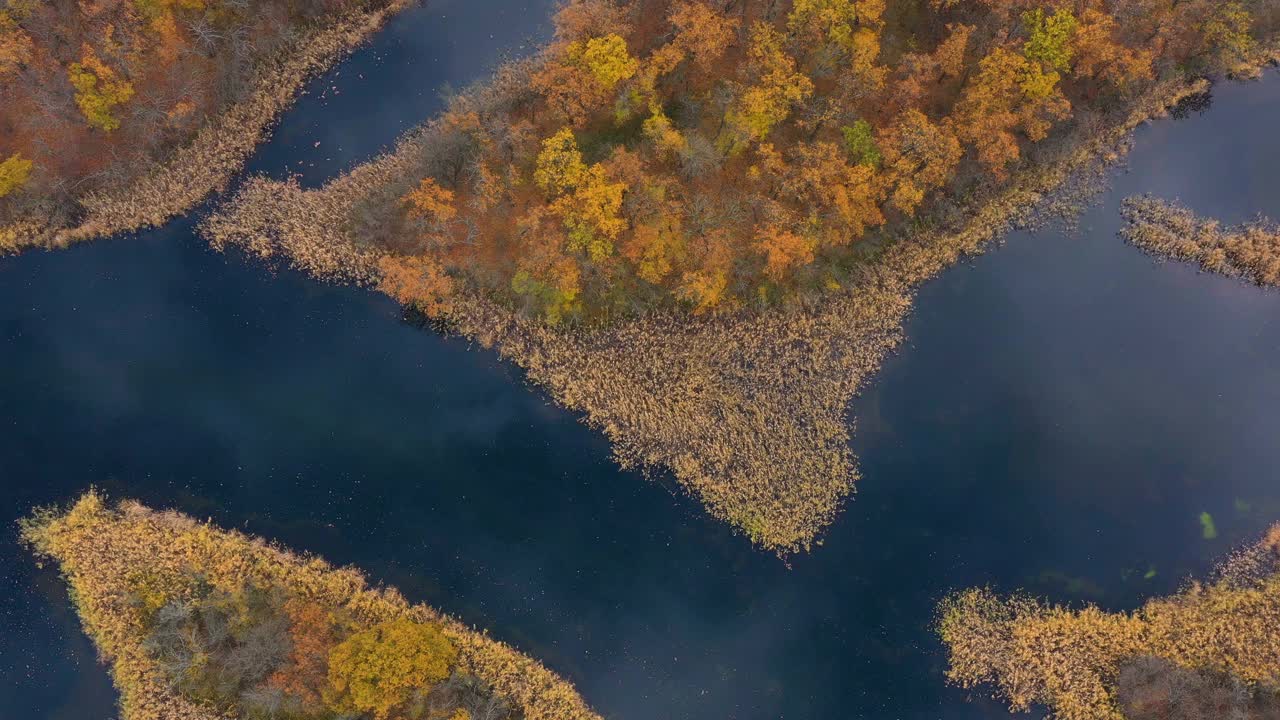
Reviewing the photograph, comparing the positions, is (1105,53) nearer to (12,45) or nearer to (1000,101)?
(1000,101)

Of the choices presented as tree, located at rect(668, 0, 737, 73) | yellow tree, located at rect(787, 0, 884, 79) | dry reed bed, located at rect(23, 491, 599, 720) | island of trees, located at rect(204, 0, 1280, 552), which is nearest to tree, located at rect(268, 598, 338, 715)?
dry reed bed, located at rect(23, 491, 599, 720)

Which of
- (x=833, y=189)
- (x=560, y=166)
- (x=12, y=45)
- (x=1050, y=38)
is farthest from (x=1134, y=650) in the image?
(x=12, y=45)

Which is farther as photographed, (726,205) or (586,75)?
(726,205)

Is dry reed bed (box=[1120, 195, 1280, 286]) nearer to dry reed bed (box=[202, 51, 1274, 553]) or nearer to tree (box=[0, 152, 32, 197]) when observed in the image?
dry reed bed (box=[202, 51, 1274, 553])

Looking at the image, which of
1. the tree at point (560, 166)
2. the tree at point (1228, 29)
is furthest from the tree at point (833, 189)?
the tree at point (1228, 29)

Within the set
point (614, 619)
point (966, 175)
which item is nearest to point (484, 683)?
point (614, 619)

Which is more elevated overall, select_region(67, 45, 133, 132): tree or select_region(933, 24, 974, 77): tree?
select_region(933, 24, 974, 77): tree
